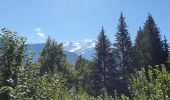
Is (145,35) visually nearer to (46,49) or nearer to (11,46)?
(46,49)

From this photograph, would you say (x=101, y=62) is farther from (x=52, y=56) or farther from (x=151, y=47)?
(x=151, y=47)

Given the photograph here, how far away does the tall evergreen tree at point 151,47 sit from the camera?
51.9m

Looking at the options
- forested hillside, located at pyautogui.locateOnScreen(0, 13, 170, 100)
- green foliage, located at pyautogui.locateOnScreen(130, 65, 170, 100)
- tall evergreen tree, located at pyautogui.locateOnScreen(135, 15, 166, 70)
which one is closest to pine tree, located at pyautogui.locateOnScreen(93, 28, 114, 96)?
forested hillside, located at pyautogui.locateOnScreen(0, 13, 170, 100)

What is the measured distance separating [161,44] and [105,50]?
571 inches

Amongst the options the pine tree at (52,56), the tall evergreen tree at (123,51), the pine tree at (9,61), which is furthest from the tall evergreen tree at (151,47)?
the pine tree at (9,61)

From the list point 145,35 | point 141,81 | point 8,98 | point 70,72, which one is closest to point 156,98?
point 141,81

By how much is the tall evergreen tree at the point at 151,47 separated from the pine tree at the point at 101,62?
875 centimetres

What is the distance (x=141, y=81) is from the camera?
18094mm

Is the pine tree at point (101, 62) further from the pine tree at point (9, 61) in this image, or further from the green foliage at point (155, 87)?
the pine tree at point (9, 61)

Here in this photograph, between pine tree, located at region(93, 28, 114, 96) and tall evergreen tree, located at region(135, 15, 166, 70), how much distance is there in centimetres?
875

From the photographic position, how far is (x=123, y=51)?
66000 mm

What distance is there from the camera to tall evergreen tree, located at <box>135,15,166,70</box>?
5188 centimetres

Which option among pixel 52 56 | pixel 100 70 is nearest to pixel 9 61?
pixel 100 70

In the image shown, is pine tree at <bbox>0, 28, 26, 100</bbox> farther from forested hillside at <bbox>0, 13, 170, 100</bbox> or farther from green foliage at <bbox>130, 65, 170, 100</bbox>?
green foliage at <bbox>130, 65, 170, 100</bbox>
